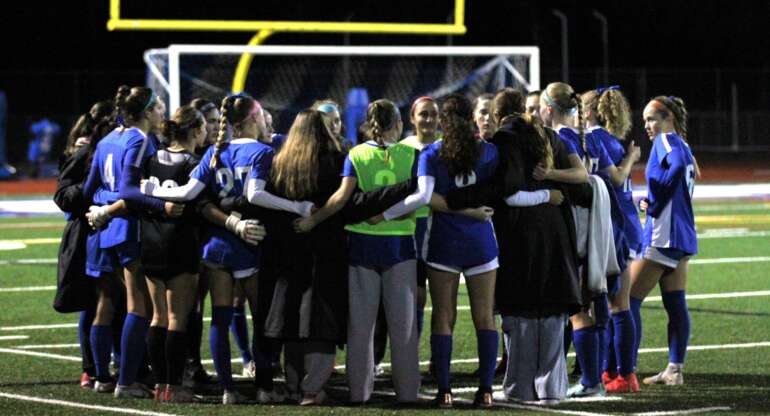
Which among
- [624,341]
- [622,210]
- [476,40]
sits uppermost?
[476,40]

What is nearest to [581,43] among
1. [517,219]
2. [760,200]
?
[760,200]

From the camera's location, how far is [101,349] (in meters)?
9.08

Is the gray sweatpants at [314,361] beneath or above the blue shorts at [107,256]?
beneath

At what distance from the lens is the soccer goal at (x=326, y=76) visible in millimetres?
18406

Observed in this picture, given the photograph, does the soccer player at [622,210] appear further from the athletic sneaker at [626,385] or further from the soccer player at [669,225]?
the soccer player at [669,225]

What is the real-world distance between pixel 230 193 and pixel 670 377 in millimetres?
3054

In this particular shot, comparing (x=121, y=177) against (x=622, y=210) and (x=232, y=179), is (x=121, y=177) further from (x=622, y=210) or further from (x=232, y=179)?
(x=622, y=210)

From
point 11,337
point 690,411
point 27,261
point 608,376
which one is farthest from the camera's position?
point 27,261

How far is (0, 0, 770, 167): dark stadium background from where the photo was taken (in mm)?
46938

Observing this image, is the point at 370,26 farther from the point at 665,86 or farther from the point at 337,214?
the point at 665,86

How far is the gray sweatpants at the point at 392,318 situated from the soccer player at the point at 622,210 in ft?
4.61

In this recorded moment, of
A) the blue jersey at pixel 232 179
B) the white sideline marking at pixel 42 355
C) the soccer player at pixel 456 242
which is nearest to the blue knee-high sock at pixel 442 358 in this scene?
the soccer player at pixel 456 242

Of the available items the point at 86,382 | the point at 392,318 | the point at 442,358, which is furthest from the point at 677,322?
the point at 86,382

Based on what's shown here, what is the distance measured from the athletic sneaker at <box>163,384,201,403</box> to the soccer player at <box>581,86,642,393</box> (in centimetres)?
257
